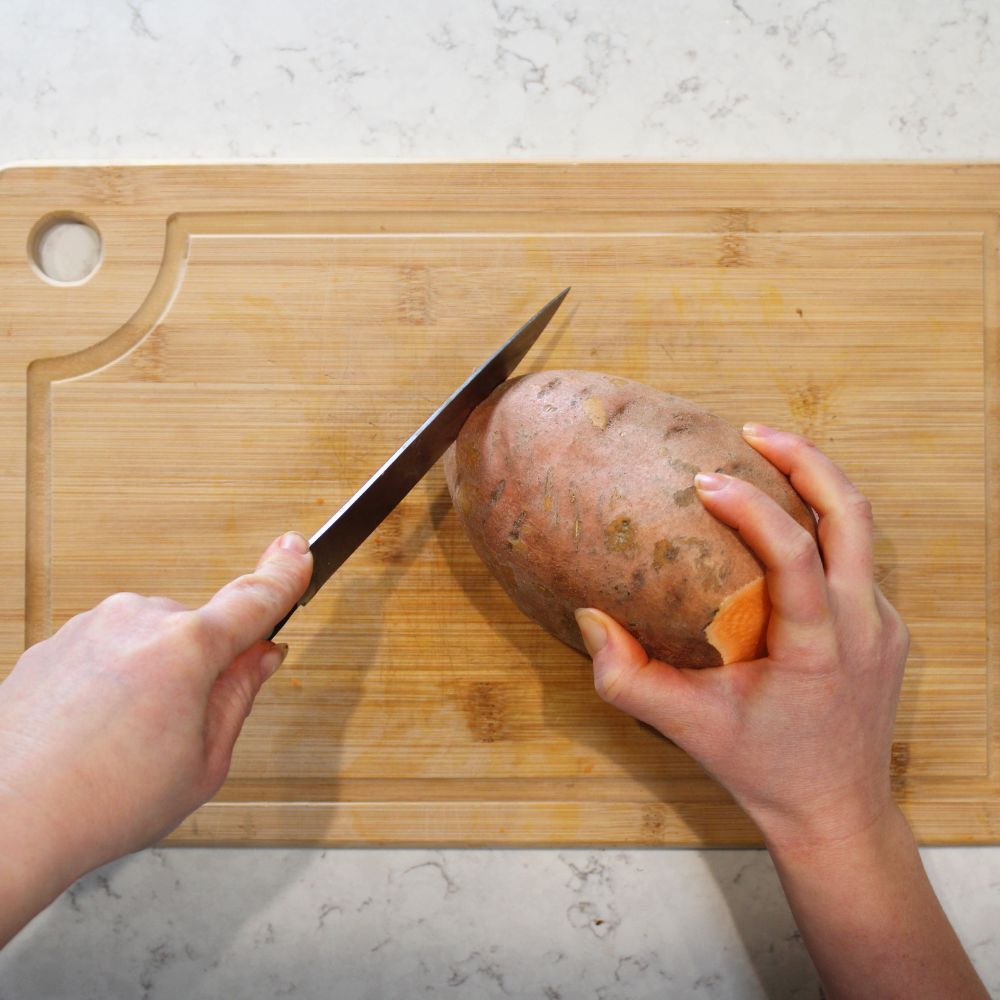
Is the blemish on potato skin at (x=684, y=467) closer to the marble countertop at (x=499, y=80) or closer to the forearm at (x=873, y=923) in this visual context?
the forearm at (x=873, y=923)

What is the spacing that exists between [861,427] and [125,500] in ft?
4.62

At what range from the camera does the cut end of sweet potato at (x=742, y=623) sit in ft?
3.81

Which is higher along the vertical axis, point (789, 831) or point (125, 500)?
point (125, 500)

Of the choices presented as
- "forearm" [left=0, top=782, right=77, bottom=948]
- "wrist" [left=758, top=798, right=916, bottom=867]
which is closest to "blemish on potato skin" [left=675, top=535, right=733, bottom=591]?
"wrist" [left=758, top=798, right=916, bottom=867]

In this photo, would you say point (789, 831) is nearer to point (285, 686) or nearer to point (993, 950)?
point (993, 950)

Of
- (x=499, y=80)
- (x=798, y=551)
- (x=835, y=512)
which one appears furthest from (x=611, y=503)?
(x=499, y=80)

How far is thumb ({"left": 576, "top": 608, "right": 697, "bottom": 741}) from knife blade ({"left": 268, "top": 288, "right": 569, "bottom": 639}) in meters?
0.39

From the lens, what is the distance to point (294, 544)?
1265 mm

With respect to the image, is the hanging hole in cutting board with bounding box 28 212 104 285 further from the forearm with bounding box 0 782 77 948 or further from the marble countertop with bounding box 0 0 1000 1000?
the forearm with bounding box 0 782 77 948

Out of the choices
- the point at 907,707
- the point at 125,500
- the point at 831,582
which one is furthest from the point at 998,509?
the point at 125,500

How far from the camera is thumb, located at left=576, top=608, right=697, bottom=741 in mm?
1229

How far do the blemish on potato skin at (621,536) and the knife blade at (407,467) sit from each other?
358mm

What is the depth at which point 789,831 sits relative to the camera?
131 cm

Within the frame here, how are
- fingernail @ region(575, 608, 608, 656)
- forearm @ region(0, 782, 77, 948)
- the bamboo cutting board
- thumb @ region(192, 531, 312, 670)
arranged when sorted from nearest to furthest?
1. forearm @ region(0, 782, 77, 948)
2. thumb @ region(192, 531, 312, 670)
3. fingernail @ region(575, 608, 608, 656)
4. the bamboo cutting board
